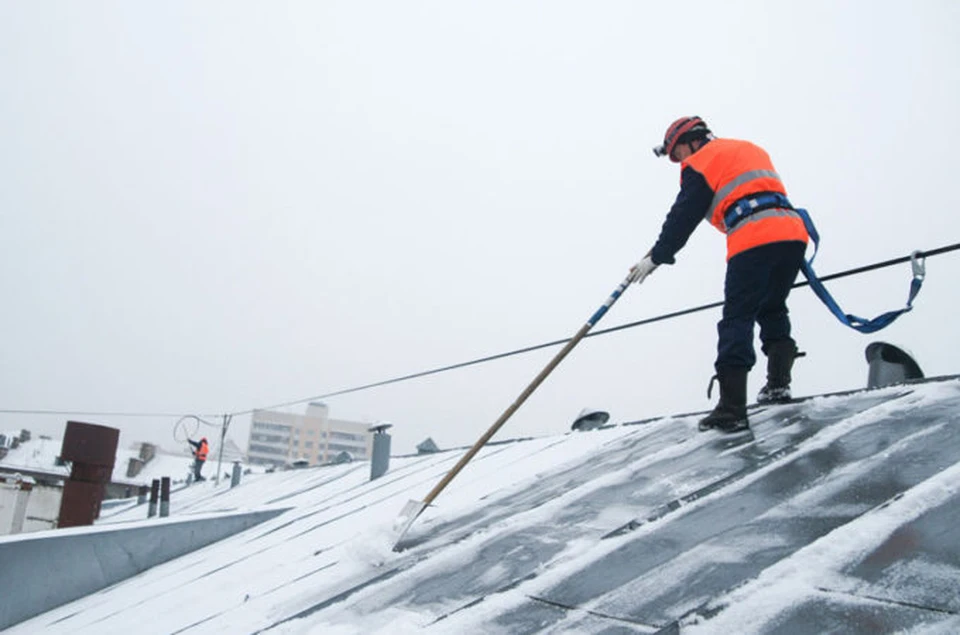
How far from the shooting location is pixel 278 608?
264 cm

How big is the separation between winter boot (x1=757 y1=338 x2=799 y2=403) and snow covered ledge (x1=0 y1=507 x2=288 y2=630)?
4.90 m

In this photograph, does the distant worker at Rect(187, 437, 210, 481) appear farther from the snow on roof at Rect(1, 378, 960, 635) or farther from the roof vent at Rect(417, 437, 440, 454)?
the snow on roof at Rect(1, 378, 960, 635)

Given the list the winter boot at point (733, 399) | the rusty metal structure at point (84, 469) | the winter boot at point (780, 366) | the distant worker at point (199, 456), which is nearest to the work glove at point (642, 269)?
the winter boot at point (733, 399)

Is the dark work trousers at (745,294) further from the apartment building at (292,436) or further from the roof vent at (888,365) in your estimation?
the apartment building at (292,436)

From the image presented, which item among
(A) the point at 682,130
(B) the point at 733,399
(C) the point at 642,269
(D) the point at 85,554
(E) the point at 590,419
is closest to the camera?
(B) the point at 733,399

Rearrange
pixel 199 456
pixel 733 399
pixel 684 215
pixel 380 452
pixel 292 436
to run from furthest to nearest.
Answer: pixel 292 436 < pixel 199 456 < pixel 380 452 < pixel 684 215 < pixel 733 399

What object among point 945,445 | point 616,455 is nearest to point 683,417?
point 616,455

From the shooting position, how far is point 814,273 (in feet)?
11.3

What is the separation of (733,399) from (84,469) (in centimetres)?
966

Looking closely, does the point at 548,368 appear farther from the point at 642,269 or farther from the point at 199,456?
the point at 199,456

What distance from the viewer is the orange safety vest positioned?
10.6 ft

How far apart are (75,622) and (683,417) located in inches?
157

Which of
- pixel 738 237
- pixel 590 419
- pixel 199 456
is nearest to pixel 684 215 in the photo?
pixel 738 237

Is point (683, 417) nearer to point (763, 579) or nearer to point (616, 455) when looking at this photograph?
point (616, 455)
